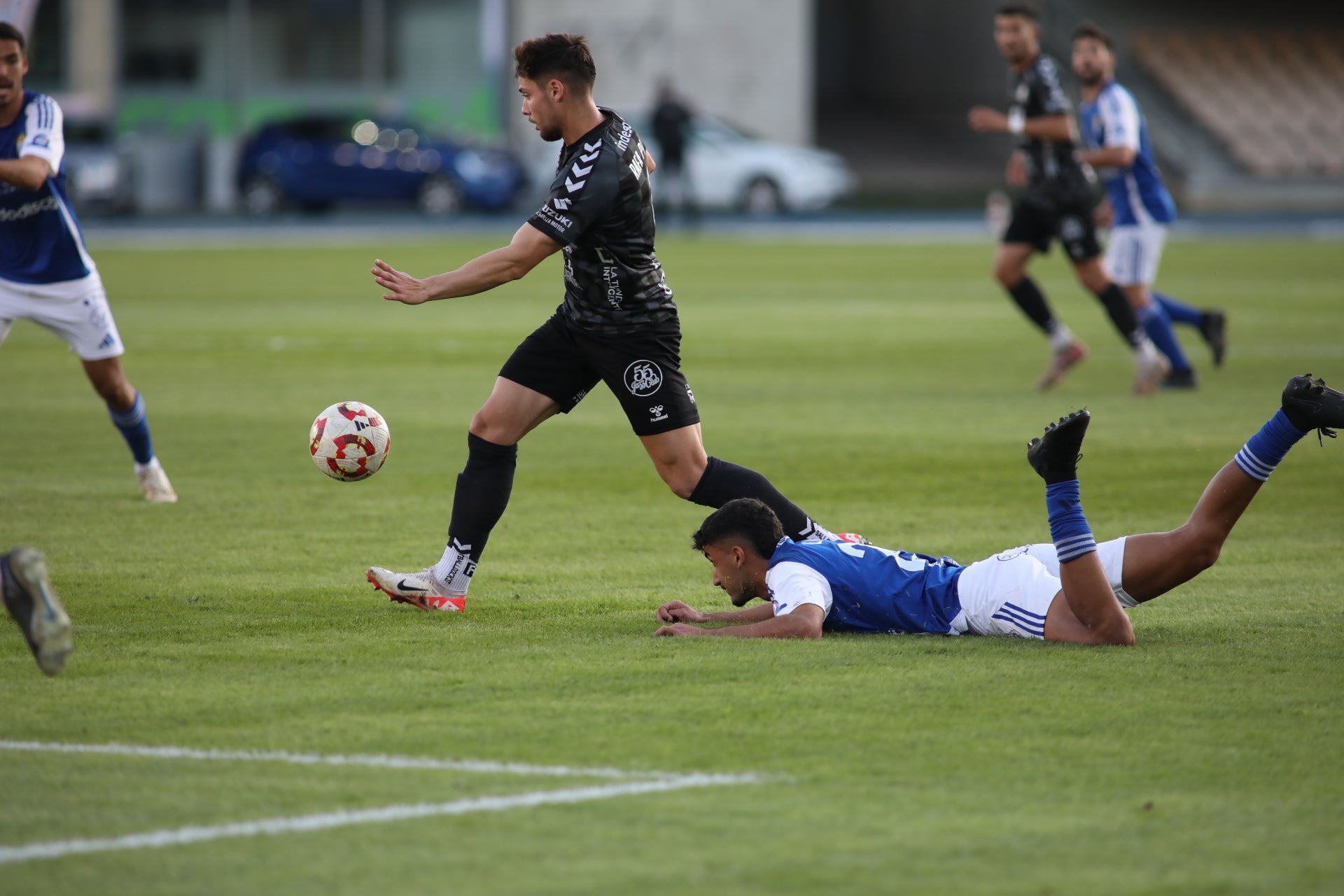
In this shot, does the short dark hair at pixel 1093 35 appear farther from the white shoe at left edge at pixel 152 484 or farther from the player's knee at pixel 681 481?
the player's knee at pixel 681 481

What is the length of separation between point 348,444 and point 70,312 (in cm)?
246

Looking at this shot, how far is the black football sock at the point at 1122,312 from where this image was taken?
44.2ft

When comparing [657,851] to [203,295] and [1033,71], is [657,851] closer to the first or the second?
[1033,71]

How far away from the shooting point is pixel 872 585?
611 centimetres

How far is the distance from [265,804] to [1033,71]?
34.4 ft

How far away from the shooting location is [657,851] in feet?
13.1

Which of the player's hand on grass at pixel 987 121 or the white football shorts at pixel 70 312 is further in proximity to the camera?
the player's hand on grass at pixel 987 121

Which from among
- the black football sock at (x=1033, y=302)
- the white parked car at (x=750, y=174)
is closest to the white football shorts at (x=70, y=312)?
the black football sock at (x=1033, y=302)

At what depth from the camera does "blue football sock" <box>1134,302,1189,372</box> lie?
13.8 m

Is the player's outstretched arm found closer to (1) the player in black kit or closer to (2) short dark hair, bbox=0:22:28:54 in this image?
(2) short dark hair, bbox=0:22:28:54

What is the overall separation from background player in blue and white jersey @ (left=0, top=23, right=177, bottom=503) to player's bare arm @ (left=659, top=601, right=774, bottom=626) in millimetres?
3841

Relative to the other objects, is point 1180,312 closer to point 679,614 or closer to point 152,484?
point 152,484

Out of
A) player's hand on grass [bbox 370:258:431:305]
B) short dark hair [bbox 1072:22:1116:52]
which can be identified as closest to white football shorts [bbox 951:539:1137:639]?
player's hand on grass [bbox 370:258:431:305]

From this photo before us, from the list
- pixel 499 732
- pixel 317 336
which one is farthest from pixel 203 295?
pixel 499 732
